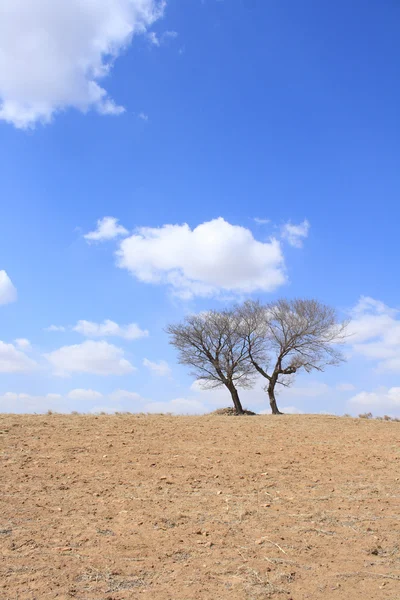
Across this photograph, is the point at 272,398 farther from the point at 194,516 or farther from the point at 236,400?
the point at 194,516

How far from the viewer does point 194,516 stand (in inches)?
353

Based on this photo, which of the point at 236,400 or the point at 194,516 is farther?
the point at 236,400

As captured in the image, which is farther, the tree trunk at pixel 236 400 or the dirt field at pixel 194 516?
the tree trunk at pixel 236 400

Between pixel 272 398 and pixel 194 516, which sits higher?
pixel 272 398

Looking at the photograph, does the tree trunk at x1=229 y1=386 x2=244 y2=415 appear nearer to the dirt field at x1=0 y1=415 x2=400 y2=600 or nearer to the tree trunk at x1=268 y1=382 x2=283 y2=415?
the tree trunk at x1=268 y1=382 x2=283 y2=415

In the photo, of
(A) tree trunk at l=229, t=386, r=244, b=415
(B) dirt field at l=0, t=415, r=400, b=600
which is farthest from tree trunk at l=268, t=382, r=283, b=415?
(B) dirt field at l=0, t=415, r=400, b=600

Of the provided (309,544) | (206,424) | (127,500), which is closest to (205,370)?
(206,424)

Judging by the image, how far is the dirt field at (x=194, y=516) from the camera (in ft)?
21.2

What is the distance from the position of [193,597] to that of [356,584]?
7.21 feet

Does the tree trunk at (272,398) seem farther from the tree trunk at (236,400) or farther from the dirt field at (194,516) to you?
the dirt field at (194,516)

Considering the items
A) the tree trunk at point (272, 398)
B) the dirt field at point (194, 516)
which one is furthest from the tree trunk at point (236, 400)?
the dirt field at point (194, 516)

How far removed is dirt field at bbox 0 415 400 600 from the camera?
6.46 metres

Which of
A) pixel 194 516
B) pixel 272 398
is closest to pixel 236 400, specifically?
pixel 272 398

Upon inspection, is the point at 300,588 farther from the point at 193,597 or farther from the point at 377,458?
the point at 377,458
